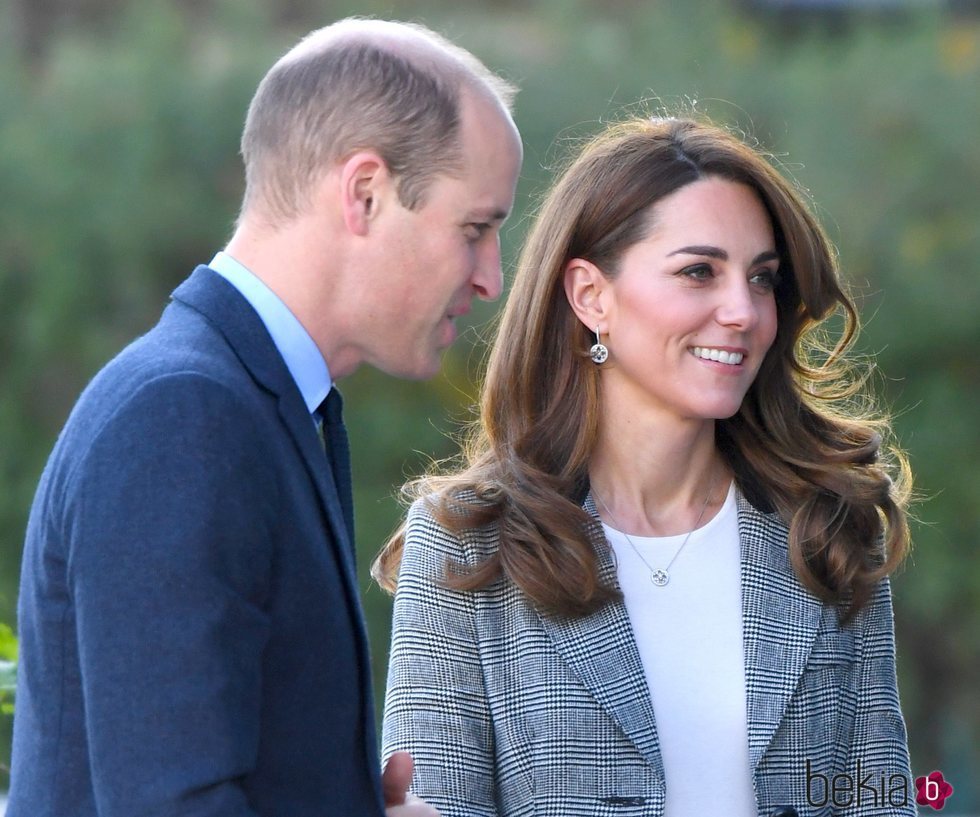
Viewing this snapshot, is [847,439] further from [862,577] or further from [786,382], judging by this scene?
[862,577]

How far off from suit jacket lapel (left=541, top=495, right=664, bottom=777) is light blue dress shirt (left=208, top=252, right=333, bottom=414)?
93 cm

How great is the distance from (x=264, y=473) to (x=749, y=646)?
1.25m

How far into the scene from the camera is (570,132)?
5879 mm

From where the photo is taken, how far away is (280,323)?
144 centimetres

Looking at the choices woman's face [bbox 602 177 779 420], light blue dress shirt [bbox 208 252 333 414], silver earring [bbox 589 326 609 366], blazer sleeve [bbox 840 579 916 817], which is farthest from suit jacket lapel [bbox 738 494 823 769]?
light blue dress shirt [bbox 208 252 333 414]

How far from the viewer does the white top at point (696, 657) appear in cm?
220

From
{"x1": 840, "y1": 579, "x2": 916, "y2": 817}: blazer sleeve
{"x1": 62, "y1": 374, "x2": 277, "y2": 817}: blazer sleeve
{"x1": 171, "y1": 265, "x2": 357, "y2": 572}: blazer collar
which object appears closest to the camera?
{"x1": 62, "y1": 374, "x2": 277, "y2": 817}: blazer sleeve

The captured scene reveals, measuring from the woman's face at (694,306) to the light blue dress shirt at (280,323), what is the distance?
105 cm

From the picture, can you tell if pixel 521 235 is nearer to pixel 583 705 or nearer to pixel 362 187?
pixel 583 705

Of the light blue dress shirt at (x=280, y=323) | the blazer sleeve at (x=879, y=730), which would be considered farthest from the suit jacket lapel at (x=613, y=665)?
the light blue dress shirt at (x=280, y=323)

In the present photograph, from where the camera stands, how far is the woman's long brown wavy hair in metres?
2.41

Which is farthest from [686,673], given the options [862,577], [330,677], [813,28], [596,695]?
[813,28]

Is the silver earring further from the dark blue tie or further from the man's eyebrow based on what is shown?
the dark blue tie

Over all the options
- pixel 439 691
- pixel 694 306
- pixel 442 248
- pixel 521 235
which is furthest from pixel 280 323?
pixel 521 235
